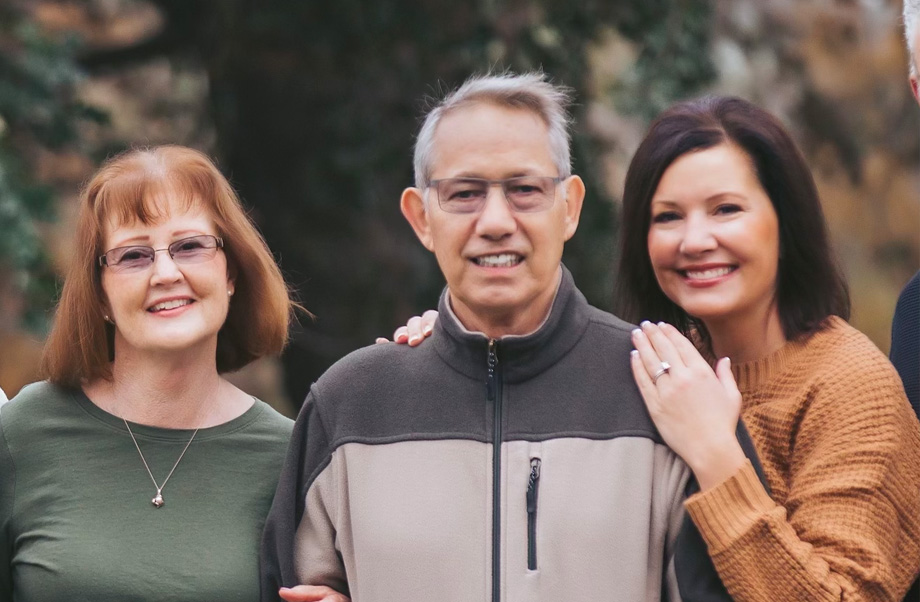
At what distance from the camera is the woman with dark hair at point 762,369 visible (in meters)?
2.81

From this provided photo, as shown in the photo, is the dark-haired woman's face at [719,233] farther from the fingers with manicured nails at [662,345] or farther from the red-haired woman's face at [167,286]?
the red-haired woman's face at [167,286]

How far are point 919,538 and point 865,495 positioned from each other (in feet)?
0.75

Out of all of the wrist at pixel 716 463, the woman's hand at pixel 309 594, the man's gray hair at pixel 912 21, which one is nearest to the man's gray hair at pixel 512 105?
the wrist at pixel 716 463

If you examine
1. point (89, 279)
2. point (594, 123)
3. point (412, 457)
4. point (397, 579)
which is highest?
point (594, 123)

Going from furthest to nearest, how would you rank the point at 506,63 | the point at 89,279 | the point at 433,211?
1. the point at 506,63
2. the point at 89,279
3. the point at 433,211

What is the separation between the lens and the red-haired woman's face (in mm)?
3348

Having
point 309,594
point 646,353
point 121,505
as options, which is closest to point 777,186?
point 646,353

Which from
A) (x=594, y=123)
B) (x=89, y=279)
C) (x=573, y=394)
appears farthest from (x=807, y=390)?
(x=594, y=123)

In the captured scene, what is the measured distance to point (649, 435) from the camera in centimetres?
296

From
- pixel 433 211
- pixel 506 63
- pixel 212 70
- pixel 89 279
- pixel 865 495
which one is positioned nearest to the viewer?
pixel 865 495

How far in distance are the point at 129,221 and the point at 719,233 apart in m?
1.40

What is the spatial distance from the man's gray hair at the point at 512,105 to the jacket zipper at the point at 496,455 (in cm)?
43

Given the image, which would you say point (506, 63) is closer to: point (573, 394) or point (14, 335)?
point (14, 335)

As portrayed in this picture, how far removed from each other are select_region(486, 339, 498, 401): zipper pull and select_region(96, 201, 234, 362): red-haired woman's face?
2.50ft
